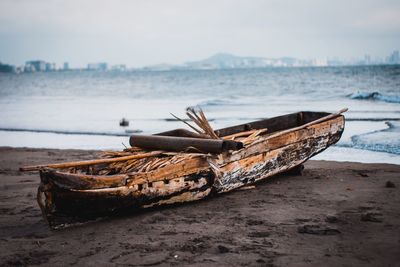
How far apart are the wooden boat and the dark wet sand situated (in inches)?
7.3

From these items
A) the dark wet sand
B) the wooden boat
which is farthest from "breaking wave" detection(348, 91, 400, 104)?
the dark wet sand

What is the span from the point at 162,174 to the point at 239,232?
3.50 feet

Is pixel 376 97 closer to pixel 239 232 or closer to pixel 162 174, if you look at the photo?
pixel 162 174

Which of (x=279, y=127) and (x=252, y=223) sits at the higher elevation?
A: (x=279, y=127)

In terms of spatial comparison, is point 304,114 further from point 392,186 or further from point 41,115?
point 41,115

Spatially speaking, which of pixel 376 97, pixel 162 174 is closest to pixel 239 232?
pixel 162 174

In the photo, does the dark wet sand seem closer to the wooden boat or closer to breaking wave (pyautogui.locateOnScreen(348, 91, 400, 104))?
the wooden boat

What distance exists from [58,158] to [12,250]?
5174 millimetres

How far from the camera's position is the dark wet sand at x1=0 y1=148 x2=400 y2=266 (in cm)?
396


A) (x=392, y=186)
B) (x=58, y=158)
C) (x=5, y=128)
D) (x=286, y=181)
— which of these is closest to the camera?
(x=392, y=186)

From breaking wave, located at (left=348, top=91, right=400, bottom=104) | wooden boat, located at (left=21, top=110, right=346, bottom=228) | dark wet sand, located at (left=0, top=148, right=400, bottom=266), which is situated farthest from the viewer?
breaking wave, located at (left=348, top=91, right=400, bottom=104)

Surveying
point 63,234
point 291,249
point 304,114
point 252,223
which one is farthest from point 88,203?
point 304,114

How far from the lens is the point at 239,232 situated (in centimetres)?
457

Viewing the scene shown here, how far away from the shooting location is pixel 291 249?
4070mm
